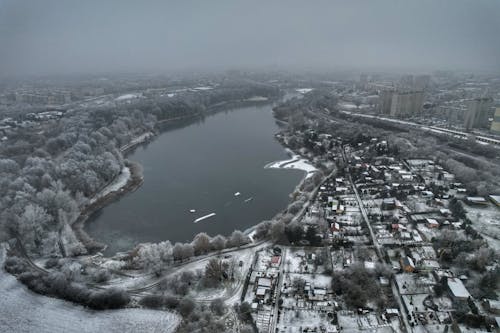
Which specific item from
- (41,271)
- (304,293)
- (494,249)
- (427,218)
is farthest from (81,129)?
(494,249)

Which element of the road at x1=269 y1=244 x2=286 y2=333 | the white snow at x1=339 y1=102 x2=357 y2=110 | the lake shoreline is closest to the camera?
the road at x1=269 y1=244 x2=286 y2=333

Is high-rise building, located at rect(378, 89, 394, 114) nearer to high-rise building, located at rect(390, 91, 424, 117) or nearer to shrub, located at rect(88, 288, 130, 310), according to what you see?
high-rise building, located at rect(390, 91, 424, 117)

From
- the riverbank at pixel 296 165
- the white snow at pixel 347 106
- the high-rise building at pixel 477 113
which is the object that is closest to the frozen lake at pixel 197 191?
the riverbank at pixel 296 165

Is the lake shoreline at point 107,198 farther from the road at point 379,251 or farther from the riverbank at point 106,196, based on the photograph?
the road at point 379,251

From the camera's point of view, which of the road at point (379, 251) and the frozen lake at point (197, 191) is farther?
the frozen lake at point (197, 191)

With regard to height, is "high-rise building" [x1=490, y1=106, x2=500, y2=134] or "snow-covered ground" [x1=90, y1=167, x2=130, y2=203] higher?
"high-rise building" [x1=490, y1=106, x2=500, y2=134]

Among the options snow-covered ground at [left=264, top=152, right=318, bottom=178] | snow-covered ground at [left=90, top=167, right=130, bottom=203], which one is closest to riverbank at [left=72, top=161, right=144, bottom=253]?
Answer: snow-covered ground at [left=90, top=167, right=130, bottom=203]
